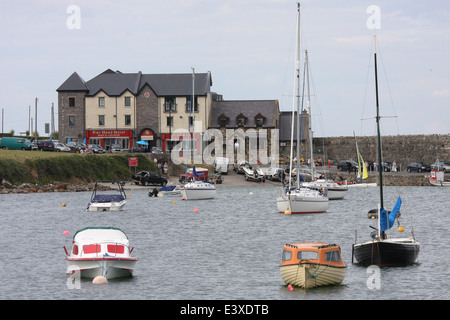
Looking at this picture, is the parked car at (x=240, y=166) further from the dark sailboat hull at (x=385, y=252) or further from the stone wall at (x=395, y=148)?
the dark sailboat hull at (x=385, y=252)

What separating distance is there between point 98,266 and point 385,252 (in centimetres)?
1328

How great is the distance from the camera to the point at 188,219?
Result: 61688mm

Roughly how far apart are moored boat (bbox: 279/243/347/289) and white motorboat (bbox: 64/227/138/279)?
7037 mm

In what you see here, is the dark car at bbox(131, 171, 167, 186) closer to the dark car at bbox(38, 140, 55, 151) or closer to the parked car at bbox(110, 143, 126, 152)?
the dark car at bbox(38, 140, 55, 151)

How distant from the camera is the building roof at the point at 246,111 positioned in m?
124

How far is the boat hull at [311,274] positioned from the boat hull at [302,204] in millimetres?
28465

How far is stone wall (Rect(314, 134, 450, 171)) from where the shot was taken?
122 metres

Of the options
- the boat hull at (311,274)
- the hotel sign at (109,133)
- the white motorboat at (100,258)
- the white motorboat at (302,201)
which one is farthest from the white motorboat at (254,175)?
the boat hull at (311,274)

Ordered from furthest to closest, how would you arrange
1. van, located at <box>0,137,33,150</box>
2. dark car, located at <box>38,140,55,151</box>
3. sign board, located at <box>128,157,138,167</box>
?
dark car, located at <box>38,140,55,151</box>
van, located at <box>0,137,33,150</box>
sign board, located at <box>128,157,138,167</box>

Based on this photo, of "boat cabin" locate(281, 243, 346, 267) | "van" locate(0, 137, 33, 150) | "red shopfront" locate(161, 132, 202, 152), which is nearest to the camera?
"boat cabin" locate(281, 243, 346, 267)

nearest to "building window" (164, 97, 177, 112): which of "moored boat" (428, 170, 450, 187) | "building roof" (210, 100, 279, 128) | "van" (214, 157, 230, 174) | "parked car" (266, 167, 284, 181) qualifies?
"building roof" (210, 100, 279, 128)

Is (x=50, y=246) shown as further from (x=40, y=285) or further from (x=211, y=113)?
(x=211, y=113)

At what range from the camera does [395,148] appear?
410 feet
